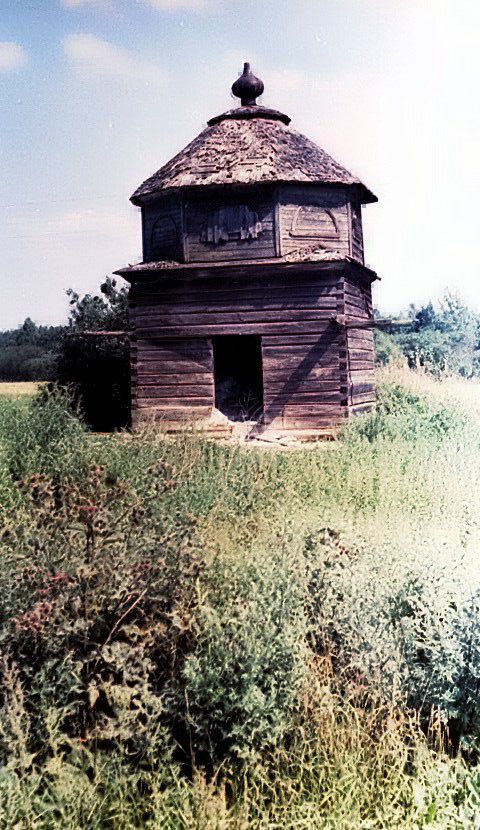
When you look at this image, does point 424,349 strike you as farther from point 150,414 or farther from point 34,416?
point 34,416

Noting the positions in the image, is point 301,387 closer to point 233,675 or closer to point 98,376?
point 98,376

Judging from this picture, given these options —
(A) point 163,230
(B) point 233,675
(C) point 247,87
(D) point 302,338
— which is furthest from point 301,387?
(B) point 233,675

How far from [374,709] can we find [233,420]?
11719mm

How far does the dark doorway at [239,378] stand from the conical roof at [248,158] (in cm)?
339

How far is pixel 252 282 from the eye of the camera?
1532 centimetres

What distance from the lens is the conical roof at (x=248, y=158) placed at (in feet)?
49.4

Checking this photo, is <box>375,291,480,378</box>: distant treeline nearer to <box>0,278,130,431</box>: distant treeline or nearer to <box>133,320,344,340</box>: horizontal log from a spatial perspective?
<box>0,278,130,431</box>: distant treeline

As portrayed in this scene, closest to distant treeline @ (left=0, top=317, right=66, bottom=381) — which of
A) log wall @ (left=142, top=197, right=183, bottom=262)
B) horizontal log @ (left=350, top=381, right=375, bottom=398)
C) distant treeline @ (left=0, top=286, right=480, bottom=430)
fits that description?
distant treeline @ (left=0, top=286, right=480, bottom=430)

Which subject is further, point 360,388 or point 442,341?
point 442,341

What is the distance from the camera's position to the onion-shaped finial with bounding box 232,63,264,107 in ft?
56.6

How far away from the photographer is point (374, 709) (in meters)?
4.52

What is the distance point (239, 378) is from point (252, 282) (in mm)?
3482

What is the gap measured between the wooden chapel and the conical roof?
0.14ft

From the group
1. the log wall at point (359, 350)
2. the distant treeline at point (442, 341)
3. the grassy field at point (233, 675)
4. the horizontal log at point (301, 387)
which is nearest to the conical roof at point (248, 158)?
the log wall at point (359, 350)
